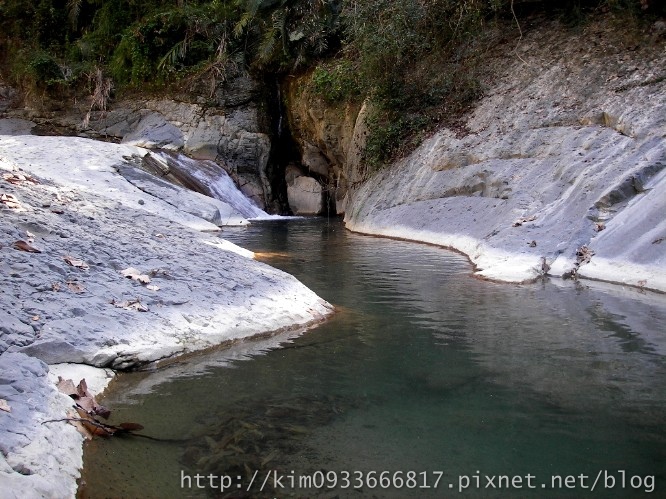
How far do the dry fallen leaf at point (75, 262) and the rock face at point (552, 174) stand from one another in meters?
5.76

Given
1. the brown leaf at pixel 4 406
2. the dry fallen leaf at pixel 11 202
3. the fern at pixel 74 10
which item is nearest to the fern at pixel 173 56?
the fern at pixel 74 10

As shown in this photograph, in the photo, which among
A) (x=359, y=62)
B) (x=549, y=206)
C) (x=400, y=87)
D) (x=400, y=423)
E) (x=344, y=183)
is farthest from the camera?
(x=344, y=183)

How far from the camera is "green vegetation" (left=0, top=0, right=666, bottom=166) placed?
17203 mm

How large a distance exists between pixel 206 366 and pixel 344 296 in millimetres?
3158

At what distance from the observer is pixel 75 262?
5875mm

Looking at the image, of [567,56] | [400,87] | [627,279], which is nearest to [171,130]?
[400,87]

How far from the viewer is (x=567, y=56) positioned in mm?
15250

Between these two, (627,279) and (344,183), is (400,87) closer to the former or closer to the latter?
(344,183)

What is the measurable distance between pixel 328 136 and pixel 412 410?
1851cm

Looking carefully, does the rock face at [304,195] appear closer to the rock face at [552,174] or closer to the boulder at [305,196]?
the boulder at [305,196]

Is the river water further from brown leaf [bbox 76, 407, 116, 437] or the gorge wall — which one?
the gorge wall

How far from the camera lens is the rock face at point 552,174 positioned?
363 inches

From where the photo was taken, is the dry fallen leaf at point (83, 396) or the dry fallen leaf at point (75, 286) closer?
the dry fallen leaf at point (83, 396)

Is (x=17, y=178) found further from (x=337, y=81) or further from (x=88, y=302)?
(x=337, y=81)
